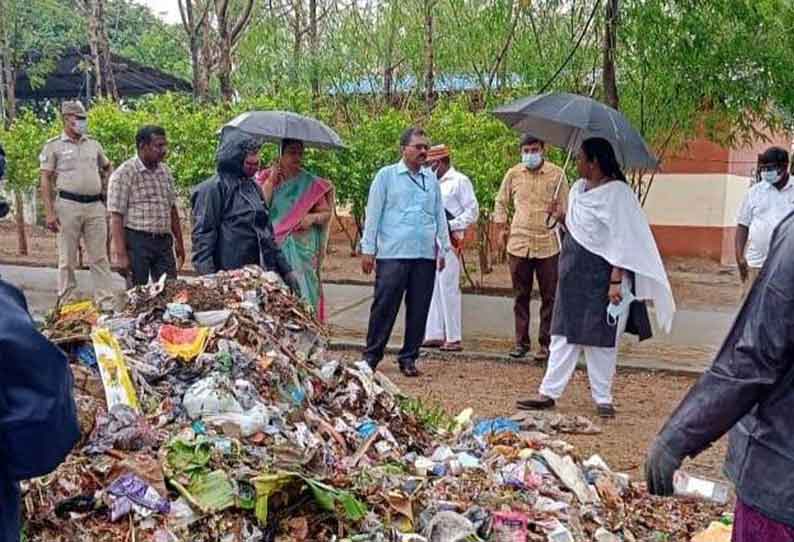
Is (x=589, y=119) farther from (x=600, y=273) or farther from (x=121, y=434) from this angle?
(x=121, y=434)

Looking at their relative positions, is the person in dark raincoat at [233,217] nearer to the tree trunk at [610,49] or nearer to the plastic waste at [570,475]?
the plastic waste at [570,475]

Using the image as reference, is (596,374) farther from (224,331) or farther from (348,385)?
(224,331)

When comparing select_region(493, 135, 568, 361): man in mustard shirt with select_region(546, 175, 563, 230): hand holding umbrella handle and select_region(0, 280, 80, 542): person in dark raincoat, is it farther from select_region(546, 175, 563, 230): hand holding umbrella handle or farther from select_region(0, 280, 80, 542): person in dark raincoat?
select_region(0, 280, 80, 542): person in dark raincoat

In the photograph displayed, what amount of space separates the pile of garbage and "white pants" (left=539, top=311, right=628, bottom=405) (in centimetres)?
64

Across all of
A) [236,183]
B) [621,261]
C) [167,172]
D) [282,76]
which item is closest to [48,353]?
[236,183]

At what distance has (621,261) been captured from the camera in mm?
5969

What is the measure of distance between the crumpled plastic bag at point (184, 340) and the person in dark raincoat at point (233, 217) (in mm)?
1080

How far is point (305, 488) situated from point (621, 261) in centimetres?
306

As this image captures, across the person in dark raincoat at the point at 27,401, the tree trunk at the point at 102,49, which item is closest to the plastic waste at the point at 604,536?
the person in dark raincoat at the point at 27,401

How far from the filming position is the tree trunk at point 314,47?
1359cm

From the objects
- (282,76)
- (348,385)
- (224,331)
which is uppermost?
(282,76)

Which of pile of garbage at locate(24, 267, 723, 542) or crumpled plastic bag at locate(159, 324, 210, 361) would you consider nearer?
pile of garbage at locate(24, 267, 723, 542)

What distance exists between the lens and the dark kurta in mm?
6062

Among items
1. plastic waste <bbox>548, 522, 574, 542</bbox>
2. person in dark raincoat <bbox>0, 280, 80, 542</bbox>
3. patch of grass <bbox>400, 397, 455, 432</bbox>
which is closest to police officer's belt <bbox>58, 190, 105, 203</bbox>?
patch of grass <bbox>400, 397, 455, 432</bbox>
